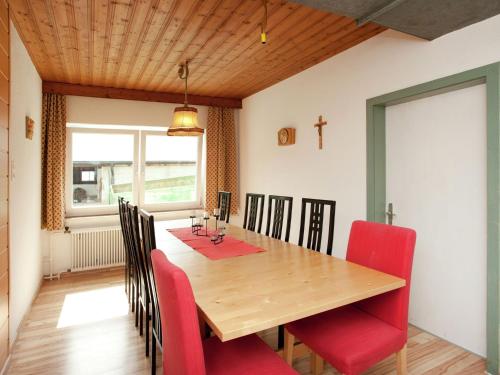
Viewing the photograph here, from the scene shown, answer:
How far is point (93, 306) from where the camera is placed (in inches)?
124

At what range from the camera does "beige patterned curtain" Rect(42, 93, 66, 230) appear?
3939 millimetres

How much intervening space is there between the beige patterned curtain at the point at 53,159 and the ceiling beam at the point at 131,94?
0.11 m

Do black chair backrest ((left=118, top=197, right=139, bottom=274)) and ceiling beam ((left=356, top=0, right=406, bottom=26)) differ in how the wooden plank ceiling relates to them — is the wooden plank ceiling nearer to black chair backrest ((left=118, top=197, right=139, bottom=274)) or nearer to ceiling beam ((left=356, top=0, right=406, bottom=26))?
ceiling beam ((left=356, top=0, right=406, bottom=26))

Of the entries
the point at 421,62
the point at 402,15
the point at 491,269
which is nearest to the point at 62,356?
the point at 491,269

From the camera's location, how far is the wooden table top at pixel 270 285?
123 centimetres

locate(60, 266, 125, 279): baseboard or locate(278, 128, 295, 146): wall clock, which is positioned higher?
locate(278, 128, 295, 146): wall clock

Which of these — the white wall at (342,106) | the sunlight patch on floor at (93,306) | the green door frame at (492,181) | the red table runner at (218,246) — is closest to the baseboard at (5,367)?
the sunlight patch on floor at (93,306)

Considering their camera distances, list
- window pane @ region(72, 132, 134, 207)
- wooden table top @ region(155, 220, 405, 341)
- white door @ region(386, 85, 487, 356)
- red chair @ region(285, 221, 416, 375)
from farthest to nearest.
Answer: window pane @ region(72, 132, 134, 207)
white door @ region(386, 85, 487, 356)
red chair @ region(285, 221, 416, 375)
wooden table top @ region(155, 220, 405, 341)

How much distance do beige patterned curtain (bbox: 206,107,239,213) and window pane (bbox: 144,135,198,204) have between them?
0.32 m

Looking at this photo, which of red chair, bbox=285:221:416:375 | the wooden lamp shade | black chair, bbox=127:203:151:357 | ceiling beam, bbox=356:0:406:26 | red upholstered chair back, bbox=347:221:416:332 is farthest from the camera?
the wooden lamp shade

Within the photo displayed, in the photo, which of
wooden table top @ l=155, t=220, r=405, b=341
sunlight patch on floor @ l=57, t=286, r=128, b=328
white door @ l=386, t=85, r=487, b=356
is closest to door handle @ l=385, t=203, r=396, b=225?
white door @ l=386, t=85, r=487, b=356

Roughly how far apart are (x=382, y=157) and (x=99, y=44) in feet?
8.88

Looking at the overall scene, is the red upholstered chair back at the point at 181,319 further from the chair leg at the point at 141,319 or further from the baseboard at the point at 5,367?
the baseboard at the point at 5,367

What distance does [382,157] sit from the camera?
9.38 ft
